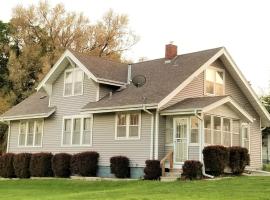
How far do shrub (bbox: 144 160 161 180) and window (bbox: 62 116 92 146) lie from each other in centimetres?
512

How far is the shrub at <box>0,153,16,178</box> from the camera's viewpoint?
1161 inches

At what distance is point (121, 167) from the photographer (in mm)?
23547

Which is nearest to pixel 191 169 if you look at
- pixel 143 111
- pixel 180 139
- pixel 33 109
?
pixel 180 139

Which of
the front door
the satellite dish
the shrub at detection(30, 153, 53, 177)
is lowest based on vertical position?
the shrub at detection(30, 153, 53, 177)

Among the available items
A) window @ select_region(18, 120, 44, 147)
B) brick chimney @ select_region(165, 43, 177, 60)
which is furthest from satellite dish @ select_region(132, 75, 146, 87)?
window @ select_region(18, 120, 44, 147)

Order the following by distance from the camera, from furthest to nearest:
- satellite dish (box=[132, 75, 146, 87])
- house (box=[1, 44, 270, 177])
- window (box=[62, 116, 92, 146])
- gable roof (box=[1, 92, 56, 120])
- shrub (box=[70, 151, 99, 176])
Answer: gable roof (box=[1, 92, 56, 120]) < window (box=[62, 116, 92, 146]) < satellite dish (box=[132, 75, 146, 87]) < shrub (box=[70, 151, 99, 176]) < house (box=[1, 44, 270, 177])

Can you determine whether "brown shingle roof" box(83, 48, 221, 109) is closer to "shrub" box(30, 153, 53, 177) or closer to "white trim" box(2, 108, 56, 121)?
"white trim" box(2, 108, 56, 121)

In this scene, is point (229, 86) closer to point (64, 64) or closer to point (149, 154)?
point (149, 154)

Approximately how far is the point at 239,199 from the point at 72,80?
645 inches

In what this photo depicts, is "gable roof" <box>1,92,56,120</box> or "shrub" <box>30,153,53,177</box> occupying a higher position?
"gable roof" <box>1,92,56,120</box>

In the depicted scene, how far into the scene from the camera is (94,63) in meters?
28.1

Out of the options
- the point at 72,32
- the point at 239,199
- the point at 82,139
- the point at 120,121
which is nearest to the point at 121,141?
the point at 120,121

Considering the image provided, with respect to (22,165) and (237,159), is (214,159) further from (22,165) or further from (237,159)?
(22,165)

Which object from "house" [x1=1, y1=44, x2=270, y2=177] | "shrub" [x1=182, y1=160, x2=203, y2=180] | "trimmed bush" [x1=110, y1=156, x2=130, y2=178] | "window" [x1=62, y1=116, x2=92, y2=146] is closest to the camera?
"shrub" [x1=182, y1=160, x2=203, y2=180]
